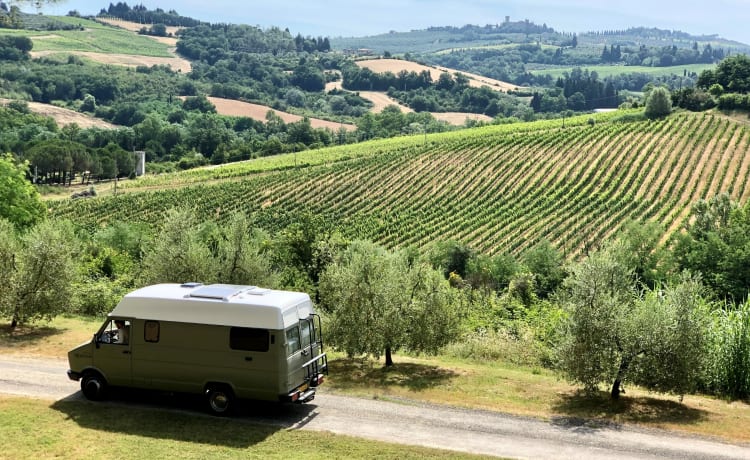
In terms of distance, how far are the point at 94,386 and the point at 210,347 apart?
3.66 m

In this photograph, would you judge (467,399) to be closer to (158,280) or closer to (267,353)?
(267,353)

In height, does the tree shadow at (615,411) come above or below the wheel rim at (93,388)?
above

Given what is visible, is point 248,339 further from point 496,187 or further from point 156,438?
point 496,187

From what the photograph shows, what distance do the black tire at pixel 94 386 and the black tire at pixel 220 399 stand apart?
300 centimetres

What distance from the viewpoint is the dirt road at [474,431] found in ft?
51.3

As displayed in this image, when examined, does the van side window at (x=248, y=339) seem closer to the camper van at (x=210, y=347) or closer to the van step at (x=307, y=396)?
the camper van at (x=210, y=347)

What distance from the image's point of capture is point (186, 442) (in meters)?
15.8

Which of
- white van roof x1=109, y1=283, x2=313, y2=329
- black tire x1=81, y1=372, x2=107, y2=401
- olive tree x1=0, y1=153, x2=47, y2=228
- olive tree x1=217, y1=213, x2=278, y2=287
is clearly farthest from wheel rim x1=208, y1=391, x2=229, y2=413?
olive tree x1=0, y1=153, x2=47, y2=228

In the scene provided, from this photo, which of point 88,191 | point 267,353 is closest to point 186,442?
point 267,353

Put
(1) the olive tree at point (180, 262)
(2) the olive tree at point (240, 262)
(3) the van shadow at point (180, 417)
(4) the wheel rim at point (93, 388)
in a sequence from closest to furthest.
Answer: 1. (3) the van shadow at point (180, 417)
2. (4) the wheel rim at point (93, 388)
3. (1) the olive tree at point (180, 262)
4. (2) the olive tree at point (240, 262)

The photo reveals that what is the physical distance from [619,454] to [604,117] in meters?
102

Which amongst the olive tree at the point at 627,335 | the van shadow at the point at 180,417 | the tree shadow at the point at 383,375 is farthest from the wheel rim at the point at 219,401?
the olive tree at the point at 627,335

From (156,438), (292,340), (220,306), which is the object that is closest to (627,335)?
(292,340)

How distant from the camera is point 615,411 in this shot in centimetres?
1823
